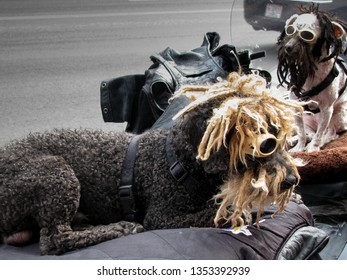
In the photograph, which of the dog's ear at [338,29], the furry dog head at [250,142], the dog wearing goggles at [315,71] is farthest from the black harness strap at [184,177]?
the dog's ear at [338,29]

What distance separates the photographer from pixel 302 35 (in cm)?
339

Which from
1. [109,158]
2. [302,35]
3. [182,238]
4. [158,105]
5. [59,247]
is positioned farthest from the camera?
[158,105]

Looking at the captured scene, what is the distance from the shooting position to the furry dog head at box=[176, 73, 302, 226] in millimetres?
2439

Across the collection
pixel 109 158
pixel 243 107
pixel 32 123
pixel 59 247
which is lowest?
pixel 32 123

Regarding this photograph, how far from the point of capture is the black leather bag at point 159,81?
3738mm

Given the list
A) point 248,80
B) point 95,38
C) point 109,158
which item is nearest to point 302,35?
point 248,80

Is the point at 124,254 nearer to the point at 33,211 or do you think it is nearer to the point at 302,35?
the point at 33,211

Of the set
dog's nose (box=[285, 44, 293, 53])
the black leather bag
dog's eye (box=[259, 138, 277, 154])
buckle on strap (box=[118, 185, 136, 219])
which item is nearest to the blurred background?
the black leather bag

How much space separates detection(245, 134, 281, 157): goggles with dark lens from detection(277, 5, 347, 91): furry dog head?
3.77 feet

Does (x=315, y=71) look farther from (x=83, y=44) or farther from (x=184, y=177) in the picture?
(x=83, y=44)

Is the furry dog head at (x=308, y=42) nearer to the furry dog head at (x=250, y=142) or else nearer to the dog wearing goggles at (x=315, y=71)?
the dog wearing goggles at (x=315, y=71)

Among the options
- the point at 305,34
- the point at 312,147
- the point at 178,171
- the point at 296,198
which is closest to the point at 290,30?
the point at 305,34

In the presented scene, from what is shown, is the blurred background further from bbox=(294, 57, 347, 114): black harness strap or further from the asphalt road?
bbox=(294, 57, 347, 114): black harness strap
